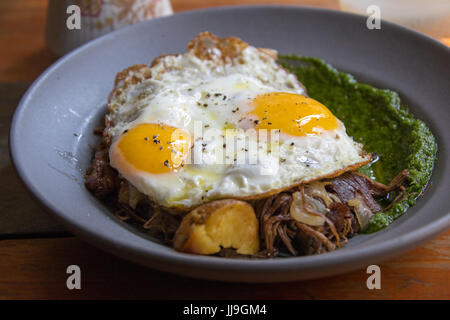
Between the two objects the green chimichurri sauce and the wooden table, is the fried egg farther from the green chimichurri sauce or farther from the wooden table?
the wooden table

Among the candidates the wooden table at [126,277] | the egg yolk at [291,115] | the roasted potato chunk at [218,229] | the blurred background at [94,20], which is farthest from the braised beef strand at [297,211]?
the blurred background at [94,20]

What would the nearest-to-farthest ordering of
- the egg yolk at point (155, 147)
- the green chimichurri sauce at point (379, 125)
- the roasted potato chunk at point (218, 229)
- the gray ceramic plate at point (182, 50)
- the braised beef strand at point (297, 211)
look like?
the gray ceramic plate at point (182, 50), the roasted potato chunk at point (218, 229), the braised beef strand at point (297, 211), the egg yolk at point (155, 147), the green chimichurri sauce at point (379, 125)

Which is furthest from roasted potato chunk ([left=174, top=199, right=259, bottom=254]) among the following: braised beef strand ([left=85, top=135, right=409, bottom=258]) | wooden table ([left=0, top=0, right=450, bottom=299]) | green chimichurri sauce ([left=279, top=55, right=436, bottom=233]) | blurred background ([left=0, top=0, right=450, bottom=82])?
blurred background ([left=0, top=0, right=450, bottom=82])

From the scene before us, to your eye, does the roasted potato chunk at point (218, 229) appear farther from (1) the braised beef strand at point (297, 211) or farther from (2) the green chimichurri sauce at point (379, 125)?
(2) the green chimichurri sauce at point (379, 125)

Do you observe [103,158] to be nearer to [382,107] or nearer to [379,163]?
[379,163]

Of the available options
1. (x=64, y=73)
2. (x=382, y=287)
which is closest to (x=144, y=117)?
(x=64, y=73)
